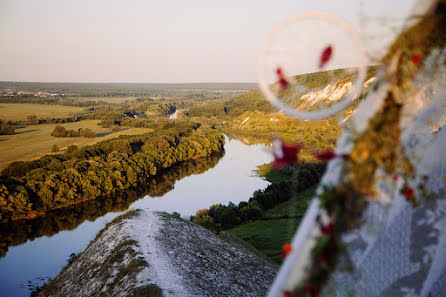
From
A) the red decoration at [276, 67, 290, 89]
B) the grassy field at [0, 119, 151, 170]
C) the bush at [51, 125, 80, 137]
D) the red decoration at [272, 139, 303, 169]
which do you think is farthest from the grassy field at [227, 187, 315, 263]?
the bush at [51, 125, 80, 137]

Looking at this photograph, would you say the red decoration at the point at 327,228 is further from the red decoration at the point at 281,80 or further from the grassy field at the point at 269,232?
the grassy field at the point at 269,232

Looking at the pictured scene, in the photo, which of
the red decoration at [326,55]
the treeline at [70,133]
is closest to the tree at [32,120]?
the treeline at [70,133]

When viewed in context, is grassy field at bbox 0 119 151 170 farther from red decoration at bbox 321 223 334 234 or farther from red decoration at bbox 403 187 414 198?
red decoration at bbox 403 187 414 198

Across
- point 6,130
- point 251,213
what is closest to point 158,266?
point 251,213

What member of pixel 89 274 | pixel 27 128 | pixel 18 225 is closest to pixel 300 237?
pixel 89 274

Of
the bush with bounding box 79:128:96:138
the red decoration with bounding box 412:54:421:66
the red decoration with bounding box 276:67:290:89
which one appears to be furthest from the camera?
the bush with bounding box 79:128:96:138

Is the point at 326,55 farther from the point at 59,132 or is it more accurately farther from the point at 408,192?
the point at 59,132
